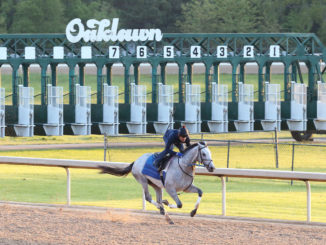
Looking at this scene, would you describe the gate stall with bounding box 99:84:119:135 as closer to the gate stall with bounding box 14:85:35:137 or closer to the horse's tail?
the gate stall with bounding box 14:85:35:137

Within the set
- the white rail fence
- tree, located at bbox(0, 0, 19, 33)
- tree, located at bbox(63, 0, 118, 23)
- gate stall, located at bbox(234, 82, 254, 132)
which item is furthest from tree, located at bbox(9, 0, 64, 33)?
the white rail fence

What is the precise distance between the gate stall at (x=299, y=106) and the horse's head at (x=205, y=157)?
677 inches

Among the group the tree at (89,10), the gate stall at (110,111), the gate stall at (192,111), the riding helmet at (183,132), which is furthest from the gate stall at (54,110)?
the tree at (89,10)

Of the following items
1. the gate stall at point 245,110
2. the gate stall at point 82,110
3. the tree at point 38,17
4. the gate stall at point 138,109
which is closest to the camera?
the gate stall at point 82,110

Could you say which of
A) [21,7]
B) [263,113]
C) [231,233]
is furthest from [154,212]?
[21,7]

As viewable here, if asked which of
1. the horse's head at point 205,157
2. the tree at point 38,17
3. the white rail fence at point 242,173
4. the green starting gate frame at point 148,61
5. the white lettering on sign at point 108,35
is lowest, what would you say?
the white rail fence at point 242,173

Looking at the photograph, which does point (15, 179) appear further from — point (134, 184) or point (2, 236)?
point (2, 236)

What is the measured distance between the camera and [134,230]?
10031mm

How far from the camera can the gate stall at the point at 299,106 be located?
87.1 feet

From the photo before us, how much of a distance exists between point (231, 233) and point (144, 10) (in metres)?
49.6

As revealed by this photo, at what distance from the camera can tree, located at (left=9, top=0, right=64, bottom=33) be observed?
2156 inches

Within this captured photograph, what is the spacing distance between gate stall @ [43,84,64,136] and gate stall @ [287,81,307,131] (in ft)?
21.3

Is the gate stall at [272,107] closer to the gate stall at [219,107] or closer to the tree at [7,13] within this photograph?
the gate stall at [219,107]

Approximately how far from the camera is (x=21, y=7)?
54750mm
